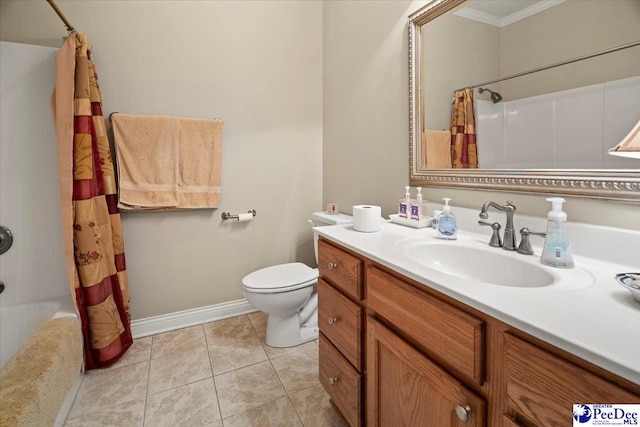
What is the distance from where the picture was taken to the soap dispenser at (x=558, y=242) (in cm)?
82

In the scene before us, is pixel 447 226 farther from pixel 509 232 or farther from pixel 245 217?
pixel 245 217

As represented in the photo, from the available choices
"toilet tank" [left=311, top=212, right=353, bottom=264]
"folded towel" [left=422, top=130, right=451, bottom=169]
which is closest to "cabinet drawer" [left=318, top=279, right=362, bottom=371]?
"toilet tank" [left=311, top=212, right=353, bottom=264]

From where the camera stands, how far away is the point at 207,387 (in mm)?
1559

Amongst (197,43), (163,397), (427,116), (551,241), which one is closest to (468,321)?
(551,241)

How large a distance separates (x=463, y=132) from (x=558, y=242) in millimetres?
635

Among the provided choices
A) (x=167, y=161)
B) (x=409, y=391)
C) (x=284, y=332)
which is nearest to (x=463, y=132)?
(x=409, y=391)

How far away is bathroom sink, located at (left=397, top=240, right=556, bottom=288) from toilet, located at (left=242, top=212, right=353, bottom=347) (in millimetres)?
779

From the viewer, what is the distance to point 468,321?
0.66 meters

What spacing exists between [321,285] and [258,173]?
1220 millimetres

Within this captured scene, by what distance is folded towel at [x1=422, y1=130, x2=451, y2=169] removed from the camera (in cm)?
138

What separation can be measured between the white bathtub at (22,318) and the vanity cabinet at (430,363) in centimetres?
142

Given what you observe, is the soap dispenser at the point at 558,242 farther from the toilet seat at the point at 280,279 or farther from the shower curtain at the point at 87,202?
the shower curtain at the point at 87,202

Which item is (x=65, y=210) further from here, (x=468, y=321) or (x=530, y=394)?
(x=530, y=394)

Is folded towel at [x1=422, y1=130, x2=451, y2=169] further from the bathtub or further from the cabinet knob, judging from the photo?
the bathtub
